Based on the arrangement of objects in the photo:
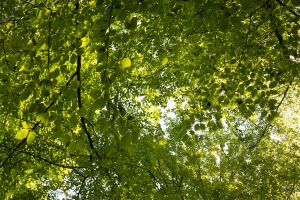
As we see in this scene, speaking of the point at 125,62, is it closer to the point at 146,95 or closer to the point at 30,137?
the point at 30,137

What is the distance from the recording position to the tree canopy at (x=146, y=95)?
127 inches

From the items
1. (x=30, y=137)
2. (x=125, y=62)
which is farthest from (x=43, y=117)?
(x=125, y=62)

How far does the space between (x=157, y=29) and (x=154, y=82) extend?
2614 mm

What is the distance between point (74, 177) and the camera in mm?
16906

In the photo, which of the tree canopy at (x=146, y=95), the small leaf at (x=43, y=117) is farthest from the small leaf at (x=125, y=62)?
the small leaf at (x=43, y=117)

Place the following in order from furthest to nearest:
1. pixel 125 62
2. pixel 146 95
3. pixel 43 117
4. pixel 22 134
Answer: pixel 146 95 → pixel 43 117 → pixel 22 134 → pixel 125 62

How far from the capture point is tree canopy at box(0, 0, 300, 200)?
3229mm

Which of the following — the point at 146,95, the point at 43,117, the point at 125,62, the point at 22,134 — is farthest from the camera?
the point at 146,95

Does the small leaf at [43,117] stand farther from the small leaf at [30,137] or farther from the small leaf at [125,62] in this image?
the small leaf at [125,62]

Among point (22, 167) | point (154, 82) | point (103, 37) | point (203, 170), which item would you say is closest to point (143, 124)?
point (154, 82)

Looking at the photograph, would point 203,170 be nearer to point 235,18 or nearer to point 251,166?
point 251,166

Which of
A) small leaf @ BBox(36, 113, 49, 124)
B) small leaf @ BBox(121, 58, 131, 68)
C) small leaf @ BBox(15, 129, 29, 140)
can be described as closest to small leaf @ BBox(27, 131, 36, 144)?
small leaf @ BBox(15, 129, 29, 140)

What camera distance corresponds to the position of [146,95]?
13.1 m

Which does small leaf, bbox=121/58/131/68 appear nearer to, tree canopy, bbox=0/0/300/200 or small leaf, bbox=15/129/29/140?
tree canopy, bbox=0/0/300/200
